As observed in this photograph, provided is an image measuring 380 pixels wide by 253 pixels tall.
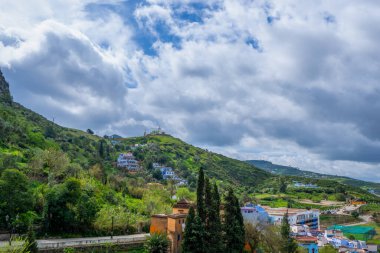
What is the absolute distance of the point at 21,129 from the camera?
8112cm

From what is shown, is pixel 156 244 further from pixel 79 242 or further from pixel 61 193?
pixel 61 193

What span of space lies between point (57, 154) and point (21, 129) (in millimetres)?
22128

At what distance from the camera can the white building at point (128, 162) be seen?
409 feet

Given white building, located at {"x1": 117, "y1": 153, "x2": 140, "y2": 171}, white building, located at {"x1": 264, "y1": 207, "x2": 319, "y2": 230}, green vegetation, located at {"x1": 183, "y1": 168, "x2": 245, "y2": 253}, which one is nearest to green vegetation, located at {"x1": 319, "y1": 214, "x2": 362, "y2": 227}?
white building, located at {"x1": 264, "y1": 207, "x2": 319, "y2": 230}

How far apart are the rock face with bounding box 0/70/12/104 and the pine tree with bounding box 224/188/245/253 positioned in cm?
9822

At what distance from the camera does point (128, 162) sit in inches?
5094

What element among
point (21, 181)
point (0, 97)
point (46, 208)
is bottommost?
point (46, 208)

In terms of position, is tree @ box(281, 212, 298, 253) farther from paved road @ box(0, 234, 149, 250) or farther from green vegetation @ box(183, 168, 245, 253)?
paved road @ box(0, 234, 149, 250)

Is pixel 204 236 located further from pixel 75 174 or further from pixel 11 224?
pixel 75 174

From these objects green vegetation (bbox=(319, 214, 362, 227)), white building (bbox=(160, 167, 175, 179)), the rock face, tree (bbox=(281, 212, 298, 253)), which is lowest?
green vegetation (bbox=(319, 214, 362, 227))

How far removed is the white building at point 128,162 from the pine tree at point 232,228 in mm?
82820

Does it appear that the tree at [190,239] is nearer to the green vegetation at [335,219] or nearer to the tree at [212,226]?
the tree at [212,226]

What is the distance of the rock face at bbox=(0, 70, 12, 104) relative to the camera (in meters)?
118

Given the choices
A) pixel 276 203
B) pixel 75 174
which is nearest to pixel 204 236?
pixel 75 174
